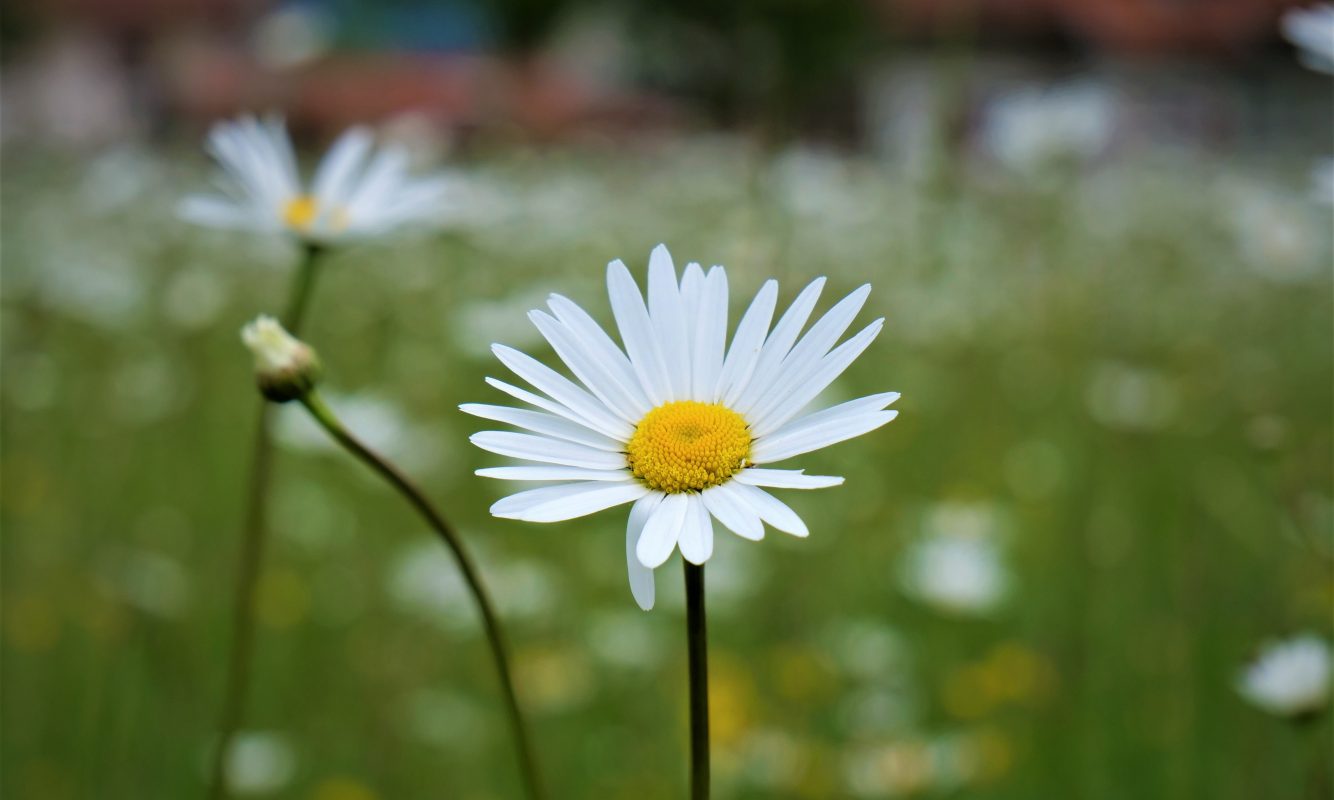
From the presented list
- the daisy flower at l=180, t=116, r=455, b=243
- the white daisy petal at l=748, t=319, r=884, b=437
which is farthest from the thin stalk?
the daisy flower at l=180, t=116, r=455, b=243

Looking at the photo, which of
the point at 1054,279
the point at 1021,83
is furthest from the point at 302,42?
the point at 1021,83

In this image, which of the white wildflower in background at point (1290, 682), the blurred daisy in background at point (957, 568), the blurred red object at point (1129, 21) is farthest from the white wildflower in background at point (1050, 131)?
the blurred red object at point (1129, 21)

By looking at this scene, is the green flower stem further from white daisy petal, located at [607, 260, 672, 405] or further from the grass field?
the grass field

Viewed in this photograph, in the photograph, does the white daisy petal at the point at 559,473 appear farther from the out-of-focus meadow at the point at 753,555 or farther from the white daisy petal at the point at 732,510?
the out-of-focus meadow at the point at 753,555

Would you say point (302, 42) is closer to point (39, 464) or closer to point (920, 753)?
point (39, 464)

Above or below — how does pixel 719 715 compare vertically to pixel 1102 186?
below

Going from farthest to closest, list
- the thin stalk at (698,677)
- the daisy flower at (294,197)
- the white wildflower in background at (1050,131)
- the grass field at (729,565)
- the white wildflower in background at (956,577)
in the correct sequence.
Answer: the white wildflower in background at (1050,131) < the white wildflower in background at (956,577) < the grass field at (729,565) < the daisy flower at (294,197) < the thin stalk at (698,677)

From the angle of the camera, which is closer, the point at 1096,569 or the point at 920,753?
the point at 920,753
